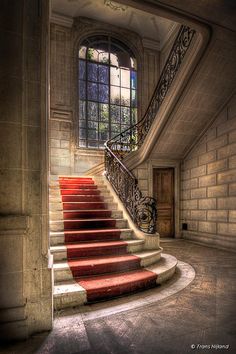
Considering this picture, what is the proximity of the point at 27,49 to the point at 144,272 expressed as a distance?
3.49m

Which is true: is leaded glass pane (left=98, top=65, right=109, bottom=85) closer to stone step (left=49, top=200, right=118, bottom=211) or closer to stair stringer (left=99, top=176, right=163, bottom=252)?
stone step (left=49, top=200, right=118, bottom=211)

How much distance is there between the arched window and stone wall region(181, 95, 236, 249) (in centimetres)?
399

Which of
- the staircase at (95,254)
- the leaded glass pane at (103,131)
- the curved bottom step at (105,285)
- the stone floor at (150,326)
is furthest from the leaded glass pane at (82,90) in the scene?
the stone floor at (150,326)

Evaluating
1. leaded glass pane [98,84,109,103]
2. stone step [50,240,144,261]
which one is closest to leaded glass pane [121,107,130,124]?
leaded glass pane [98,84,109,103]

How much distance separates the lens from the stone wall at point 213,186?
6402mm

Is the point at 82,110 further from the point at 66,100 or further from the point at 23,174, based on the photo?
the point at 23,174

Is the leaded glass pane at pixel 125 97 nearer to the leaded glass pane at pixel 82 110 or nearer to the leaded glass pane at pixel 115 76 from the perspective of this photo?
the leaded glass pane at pixel 115 76

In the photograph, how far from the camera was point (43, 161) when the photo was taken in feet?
8.69

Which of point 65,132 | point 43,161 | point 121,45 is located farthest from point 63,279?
point 121,45

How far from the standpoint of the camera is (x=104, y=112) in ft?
34.8

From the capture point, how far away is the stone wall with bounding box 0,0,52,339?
7.95ft

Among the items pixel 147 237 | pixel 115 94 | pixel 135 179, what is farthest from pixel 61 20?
pixel 147 237

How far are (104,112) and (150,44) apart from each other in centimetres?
397

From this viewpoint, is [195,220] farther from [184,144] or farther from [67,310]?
[67,310]
